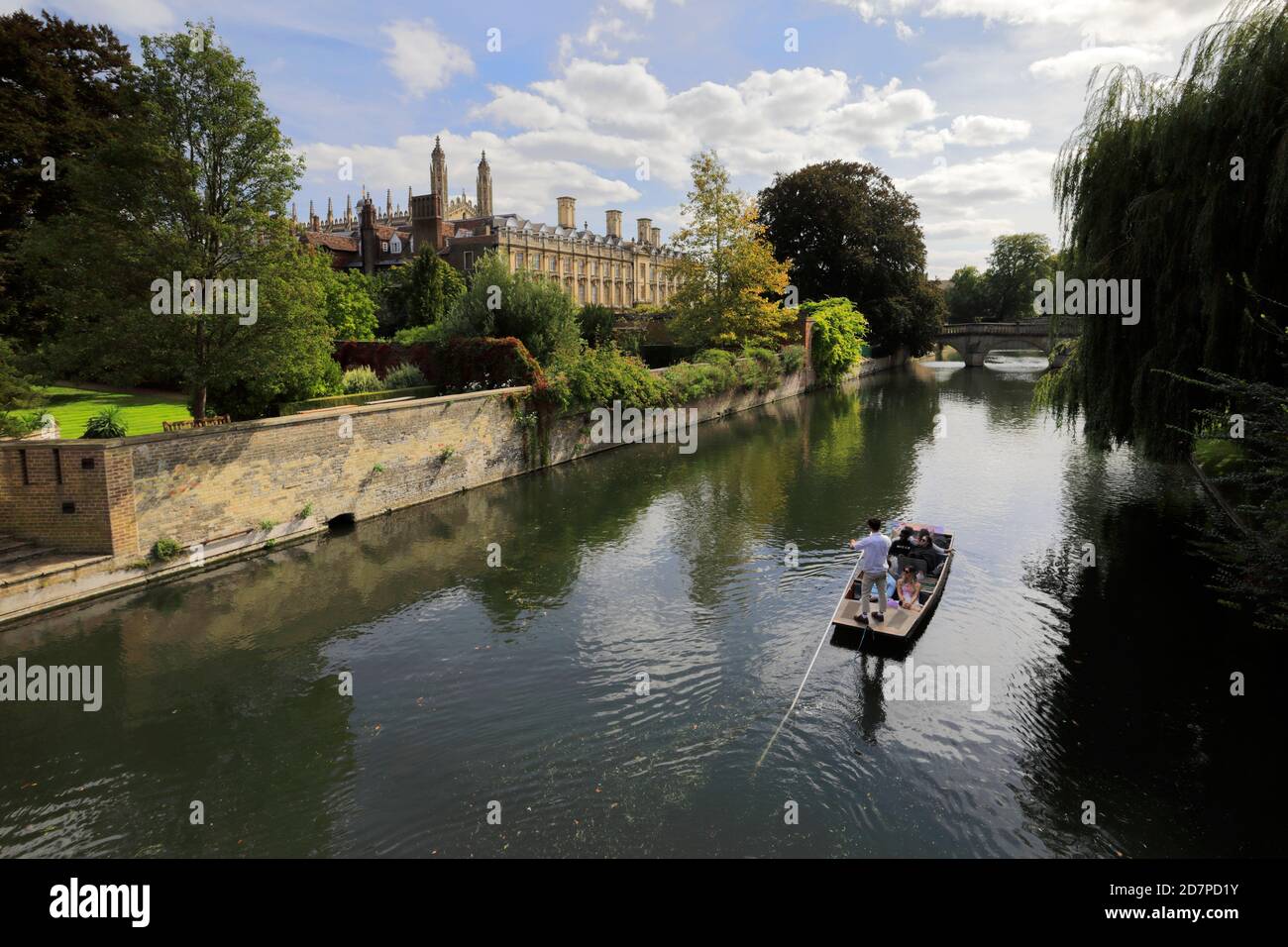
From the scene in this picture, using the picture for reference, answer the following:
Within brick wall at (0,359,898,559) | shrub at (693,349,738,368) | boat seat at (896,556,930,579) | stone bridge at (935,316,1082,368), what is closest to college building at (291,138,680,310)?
shrub at (693,349,738,368)

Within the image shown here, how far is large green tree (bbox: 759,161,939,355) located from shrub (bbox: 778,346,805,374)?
12327 mm

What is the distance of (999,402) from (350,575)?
117 feet

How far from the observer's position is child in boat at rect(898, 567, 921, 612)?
10.7 meters

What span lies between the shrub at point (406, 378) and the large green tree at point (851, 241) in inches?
1340

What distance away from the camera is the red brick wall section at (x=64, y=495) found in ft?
39.5

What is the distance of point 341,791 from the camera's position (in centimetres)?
707

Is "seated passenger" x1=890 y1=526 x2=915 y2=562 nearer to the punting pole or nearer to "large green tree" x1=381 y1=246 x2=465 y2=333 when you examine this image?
the punting pole

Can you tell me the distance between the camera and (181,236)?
43.7 feet

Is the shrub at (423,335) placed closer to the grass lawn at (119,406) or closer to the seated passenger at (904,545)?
the grass lawn at (119,406)

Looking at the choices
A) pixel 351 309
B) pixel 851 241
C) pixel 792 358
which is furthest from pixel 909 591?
pixel 851 241

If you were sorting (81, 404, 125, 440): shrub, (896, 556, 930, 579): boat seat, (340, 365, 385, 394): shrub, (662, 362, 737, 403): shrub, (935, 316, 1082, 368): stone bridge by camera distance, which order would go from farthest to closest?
1. (935, 316, 1082, 368): stone bridge
2. (662, 362, 737, 403): shrub
3. (340, 365, 385, 394): shrub
4. (81, 404, 125, 440): shrub
5. (896, 556, 930, 579): boat seat

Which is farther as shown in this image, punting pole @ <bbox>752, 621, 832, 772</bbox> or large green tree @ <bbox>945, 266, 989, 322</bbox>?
large green tree @ <bbox>945, 266, 989, 322</bbox>

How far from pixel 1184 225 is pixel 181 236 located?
670 inches

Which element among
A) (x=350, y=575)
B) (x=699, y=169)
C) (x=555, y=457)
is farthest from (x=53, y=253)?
(x=699, y=169)
